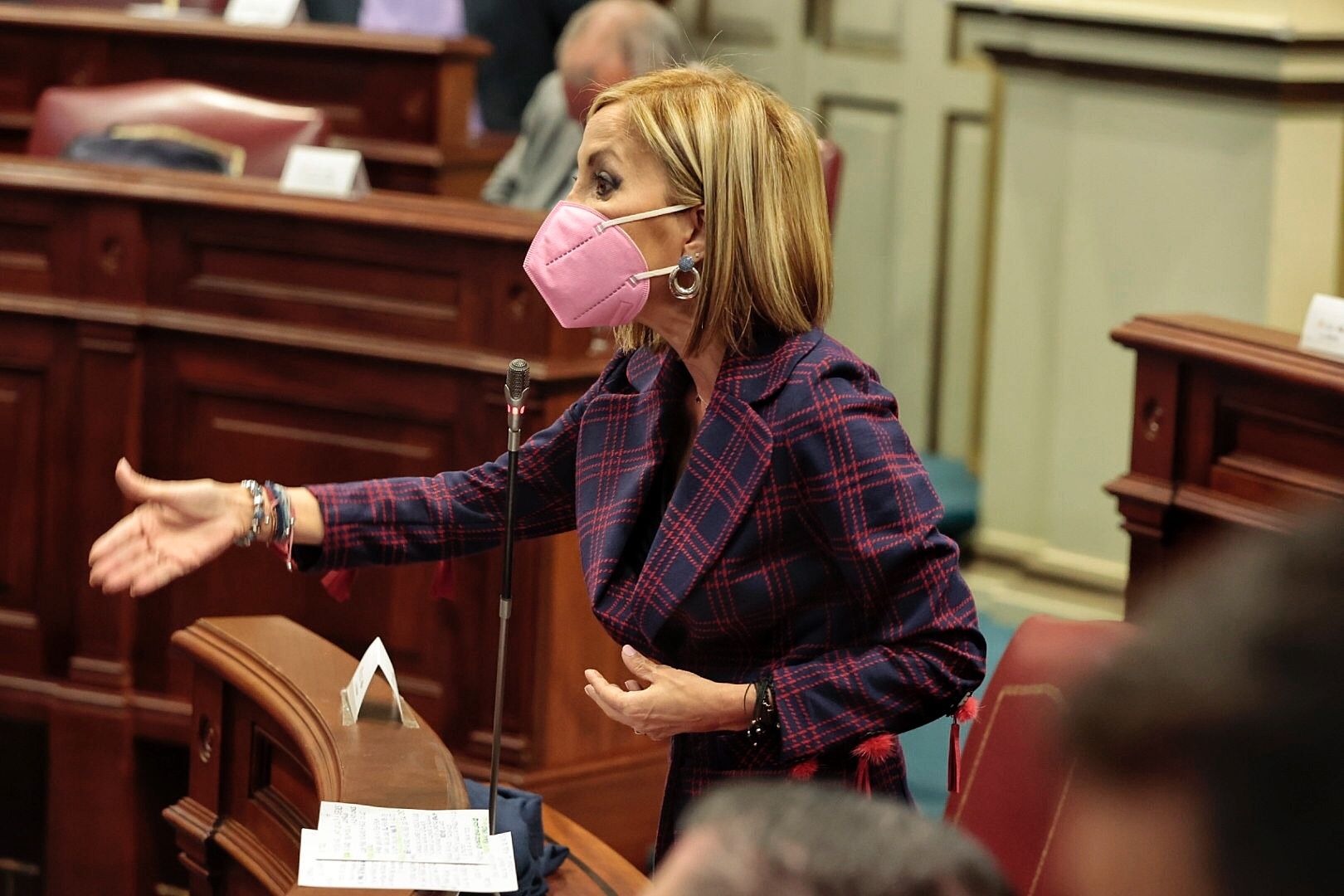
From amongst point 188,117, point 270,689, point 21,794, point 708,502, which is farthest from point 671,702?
point 188,117

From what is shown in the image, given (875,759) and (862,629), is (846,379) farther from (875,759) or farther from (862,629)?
(875,759)

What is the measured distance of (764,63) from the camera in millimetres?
6109

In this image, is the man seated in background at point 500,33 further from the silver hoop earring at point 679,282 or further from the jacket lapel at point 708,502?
the jacket lapel at point 708,502

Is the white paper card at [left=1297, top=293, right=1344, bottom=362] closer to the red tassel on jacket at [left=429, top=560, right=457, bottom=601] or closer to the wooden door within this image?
the red tassel on jacket at [left=429, top=560, right=457, bottom=601]

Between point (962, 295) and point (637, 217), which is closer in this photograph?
point (637, 217)

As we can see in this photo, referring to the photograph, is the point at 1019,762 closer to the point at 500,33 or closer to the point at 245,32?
the point at 245,32

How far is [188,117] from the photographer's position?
15.3ft

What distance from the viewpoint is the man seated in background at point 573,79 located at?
16.2 feet

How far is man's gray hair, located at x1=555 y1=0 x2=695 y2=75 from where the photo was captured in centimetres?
493

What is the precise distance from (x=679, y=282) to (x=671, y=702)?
463 mm

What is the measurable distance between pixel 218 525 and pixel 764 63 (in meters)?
4.34

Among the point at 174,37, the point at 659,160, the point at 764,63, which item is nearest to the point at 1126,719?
the point at 659,160

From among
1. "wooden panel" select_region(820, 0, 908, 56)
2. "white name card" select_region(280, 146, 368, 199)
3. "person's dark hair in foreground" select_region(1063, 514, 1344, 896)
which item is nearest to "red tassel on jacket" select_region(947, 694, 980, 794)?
"person's dark hair in foreground" select_region(1063, 514, 1344, 896)

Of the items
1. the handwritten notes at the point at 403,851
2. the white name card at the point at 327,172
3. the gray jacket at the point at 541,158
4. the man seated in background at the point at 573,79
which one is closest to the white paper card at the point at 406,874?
the handwritten notes at the point at 403,851
